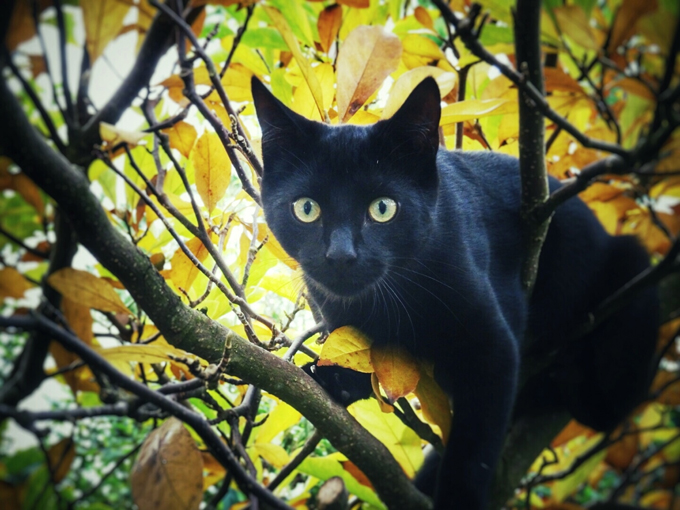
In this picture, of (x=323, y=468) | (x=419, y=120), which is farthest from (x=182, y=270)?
(x=419, y=120)

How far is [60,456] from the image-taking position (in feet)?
2.66

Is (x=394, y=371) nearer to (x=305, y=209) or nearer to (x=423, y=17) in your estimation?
(x=305, y=209)

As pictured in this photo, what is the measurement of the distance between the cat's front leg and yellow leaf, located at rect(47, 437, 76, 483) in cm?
100

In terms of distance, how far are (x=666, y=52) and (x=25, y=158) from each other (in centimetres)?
92

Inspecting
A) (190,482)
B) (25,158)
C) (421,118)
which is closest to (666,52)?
(421,118)

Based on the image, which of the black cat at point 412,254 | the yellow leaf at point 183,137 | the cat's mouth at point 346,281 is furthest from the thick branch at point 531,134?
the yellow leaf at point 183,137

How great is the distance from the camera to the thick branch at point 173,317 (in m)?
0.48

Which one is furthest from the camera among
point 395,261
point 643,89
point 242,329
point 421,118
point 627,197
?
point 627,197

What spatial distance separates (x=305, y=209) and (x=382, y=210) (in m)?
0.23

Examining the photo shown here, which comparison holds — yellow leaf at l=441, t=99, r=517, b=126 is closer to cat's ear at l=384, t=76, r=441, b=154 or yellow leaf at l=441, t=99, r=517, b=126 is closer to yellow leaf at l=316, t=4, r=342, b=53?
cat's ear at l=384, t=76, r=441, b=154

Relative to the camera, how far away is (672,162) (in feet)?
2.62

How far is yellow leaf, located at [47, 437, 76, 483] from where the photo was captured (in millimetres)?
790

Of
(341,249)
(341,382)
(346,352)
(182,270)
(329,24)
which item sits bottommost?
(341,382)

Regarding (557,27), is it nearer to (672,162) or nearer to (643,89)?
(643,89)
